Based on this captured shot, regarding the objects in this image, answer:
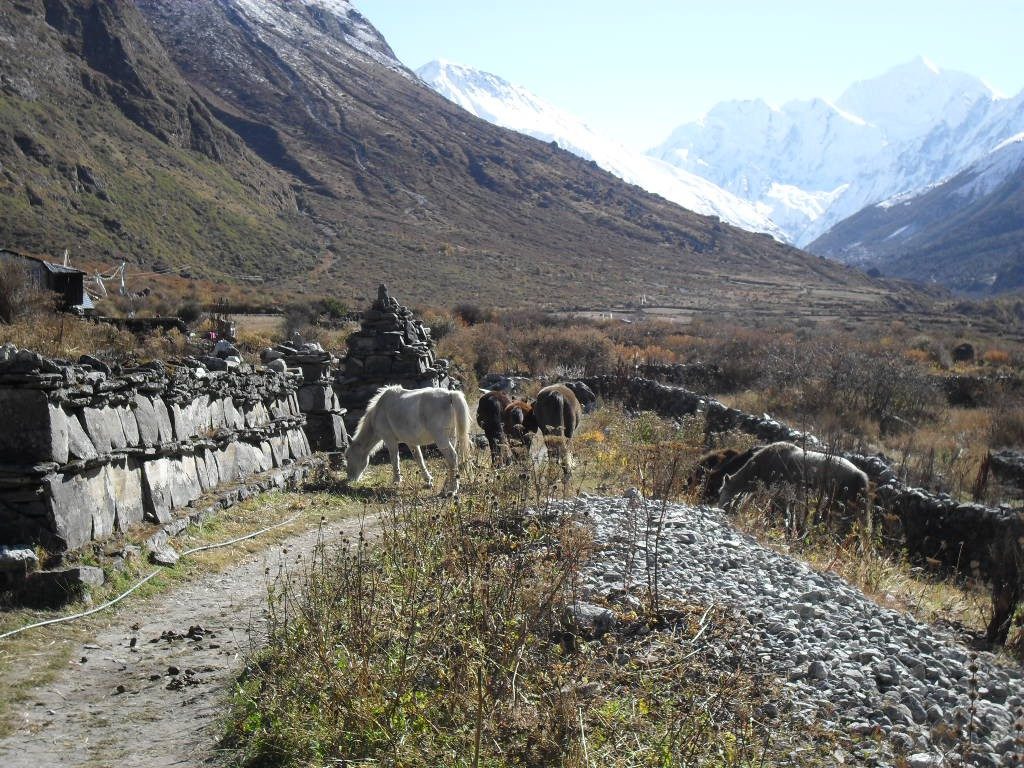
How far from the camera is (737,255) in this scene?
13150 centimetres

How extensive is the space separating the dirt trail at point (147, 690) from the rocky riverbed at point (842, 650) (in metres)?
3.16

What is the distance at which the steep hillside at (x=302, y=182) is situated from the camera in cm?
7325

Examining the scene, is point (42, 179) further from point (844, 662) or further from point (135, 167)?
point (844, 662)

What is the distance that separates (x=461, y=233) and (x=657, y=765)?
106m

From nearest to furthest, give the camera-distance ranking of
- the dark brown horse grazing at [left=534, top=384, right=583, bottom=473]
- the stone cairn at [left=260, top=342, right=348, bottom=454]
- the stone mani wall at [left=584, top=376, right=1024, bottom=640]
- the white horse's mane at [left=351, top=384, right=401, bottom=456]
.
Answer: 1. the stone mani wall at [left=584, top=376, right=1024, bottom=640]
2. the white horse's mane at [left=351, top=384, right=401, bottom=456]
3. the dark brown horse grazing at [left=534, top=384, right=583, bottom=473]
4. the stone cairn at [left=260, top=342, right=348, bottom=454]

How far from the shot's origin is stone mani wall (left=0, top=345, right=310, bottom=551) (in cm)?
895

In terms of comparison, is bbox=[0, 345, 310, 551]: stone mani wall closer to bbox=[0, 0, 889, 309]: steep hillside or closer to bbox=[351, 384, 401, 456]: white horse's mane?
bbox=[351, 384, 401, 456]: white horse's mane

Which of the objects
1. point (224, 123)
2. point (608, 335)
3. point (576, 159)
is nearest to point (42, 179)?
point (608, 335)

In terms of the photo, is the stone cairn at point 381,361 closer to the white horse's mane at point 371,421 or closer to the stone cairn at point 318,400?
the stone cairn at point 318,400

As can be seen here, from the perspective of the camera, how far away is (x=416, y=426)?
15.1 metres

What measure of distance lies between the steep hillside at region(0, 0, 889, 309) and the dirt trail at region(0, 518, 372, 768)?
51876 millimetres

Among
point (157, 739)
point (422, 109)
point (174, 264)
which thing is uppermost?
point (422, 109)

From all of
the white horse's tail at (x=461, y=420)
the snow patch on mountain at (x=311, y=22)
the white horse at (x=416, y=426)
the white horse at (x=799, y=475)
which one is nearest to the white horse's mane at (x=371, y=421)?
the white horse at (x=416, y=426)

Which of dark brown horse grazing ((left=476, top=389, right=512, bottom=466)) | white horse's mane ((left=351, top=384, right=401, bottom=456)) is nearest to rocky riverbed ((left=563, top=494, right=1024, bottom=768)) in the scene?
white horse's mane ((left=351, top=384, right=401, bottom=456))
